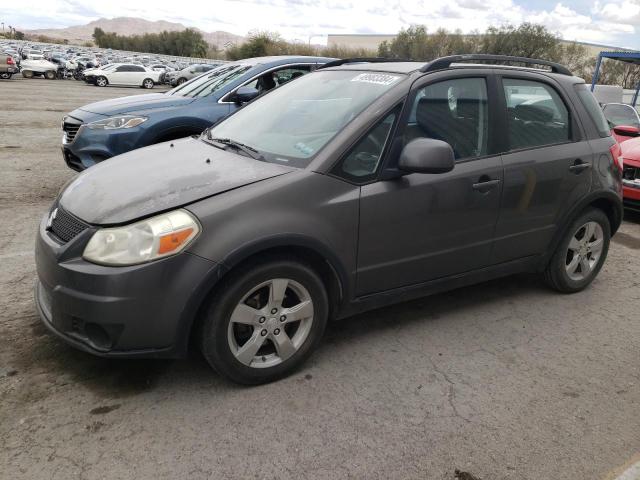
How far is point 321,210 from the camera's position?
113 inches

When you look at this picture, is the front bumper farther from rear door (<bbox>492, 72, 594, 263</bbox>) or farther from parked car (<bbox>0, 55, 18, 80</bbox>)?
parked car (<bbox>0, 55, 18, 80</bbox>)

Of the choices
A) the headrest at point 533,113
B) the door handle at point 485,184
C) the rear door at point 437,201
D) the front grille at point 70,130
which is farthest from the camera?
the front grille at point 70,130

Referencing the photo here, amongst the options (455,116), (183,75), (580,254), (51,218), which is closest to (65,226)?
(51,218)

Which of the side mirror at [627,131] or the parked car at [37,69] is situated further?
the parked car at [37,69]

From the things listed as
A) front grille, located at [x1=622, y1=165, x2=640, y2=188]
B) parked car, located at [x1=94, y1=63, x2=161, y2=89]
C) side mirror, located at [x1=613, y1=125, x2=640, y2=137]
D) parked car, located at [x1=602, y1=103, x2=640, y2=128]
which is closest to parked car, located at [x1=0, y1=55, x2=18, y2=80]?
parked car, located at [x1=94, y1=63, x2=161, y2=89]

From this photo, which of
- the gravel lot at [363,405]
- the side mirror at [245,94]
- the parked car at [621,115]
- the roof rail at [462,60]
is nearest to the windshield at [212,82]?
the side mirror at [245,94]

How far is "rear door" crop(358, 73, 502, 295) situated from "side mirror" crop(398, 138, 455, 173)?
0.16 metres

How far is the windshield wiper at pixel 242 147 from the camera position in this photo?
3219 mm

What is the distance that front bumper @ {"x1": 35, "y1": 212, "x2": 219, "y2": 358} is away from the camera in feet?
8.11

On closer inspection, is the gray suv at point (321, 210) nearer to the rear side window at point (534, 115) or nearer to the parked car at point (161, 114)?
the rear side window at point (534, 115)

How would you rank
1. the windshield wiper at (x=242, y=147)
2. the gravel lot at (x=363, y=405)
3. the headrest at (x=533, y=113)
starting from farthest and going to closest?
1. the headrest at (x=533, y=113)
2. the windshield wiper at (x=242, y=147)
3. the gravel lot at (x=363, y=405)

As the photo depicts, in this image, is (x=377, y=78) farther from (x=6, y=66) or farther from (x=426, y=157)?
(x=6, y=66)

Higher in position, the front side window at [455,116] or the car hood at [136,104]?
the front side window at [455,116]

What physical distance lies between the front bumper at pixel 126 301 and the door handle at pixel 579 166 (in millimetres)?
2814
